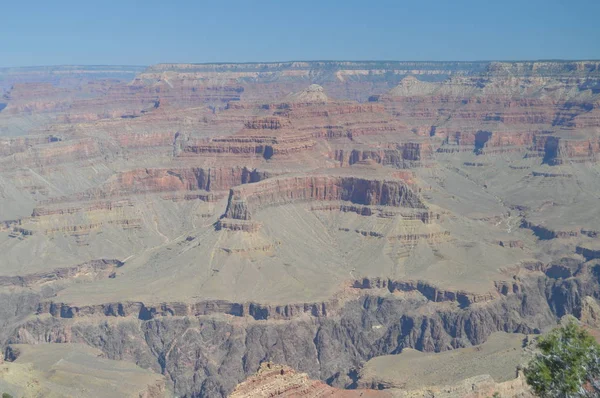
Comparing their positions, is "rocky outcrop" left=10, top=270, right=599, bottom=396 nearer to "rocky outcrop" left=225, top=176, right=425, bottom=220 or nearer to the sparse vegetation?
"rocky outcrop" left=225, top=176, right=425, bottom=220

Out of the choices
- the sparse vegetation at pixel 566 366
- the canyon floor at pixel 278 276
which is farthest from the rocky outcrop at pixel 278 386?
the sparse vegetation at pixel 566 366

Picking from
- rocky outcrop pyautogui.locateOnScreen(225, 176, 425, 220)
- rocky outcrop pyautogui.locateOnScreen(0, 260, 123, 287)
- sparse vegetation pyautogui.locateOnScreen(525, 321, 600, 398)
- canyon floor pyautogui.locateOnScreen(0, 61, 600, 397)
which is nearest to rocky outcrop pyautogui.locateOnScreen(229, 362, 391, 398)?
canyon floor pyautogui.locateOnScreen(0, 61, 600, 397)

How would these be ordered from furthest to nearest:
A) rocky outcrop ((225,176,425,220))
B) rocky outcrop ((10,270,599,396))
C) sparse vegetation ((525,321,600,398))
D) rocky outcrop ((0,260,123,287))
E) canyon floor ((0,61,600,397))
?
1. rocky outcrop ((225,176,425,220))
2. rocky outcrop ((0,260,123,287))
3. rocky outcrop ((10,270,599,396))
4. canyon floor ((0,61,600,397))
5. sparse vegetation ((525,321,600,398))

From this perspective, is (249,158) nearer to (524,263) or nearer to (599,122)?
(524,263)

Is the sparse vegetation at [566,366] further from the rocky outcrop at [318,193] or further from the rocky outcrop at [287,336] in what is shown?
the rocky outcrop at [318,193]

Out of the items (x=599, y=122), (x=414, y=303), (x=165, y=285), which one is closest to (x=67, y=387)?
(x=165, y=285)

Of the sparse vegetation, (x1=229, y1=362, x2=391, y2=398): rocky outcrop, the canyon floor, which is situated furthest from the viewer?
the canyon floor

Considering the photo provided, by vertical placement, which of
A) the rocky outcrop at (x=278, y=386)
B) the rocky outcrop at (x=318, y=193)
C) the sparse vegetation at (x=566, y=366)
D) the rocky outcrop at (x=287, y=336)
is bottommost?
the rocky outcrop at (x=287, y=336)

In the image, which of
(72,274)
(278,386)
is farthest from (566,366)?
(72,274)

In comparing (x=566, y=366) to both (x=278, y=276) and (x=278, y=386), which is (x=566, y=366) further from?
(x=278, y=276)

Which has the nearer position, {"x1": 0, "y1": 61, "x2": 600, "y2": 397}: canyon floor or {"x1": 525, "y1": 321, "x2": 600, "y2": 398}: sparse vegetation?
{"x1": 525, "y1": 321, "x2": 600, "y2": 398}: sparse vegetation
